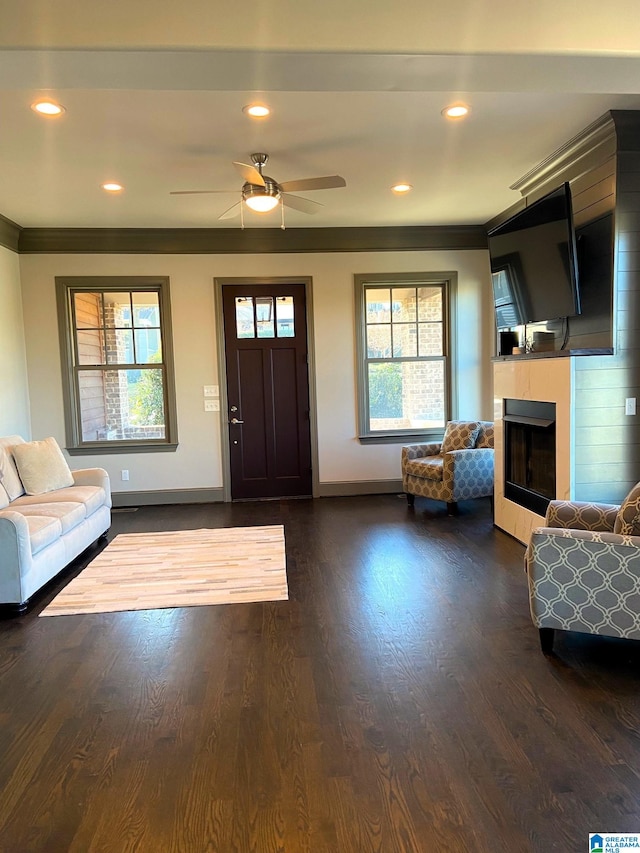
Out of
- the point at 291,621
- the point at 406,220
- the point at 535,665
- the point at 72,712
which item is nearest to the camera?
the point at 72,712

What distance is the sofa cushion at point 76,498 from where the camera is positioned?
4430 mm

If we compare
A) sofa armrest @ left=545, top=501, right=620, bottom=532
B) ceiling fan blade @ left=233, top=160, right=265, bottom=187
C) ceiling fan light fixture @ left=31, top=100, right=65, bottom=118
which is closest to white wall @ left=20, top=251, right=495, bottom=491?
ceiling fan blade @ left=233, top=160, right=265, bottom=187

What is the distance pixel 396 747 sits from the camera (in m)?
2.07

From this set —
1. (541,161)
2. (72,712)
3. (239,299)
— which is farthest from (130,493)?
(541,161)

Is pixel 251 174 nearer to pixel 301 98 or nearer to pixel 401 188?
pixel 301 98

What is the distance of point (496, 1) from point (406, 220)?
156 inches

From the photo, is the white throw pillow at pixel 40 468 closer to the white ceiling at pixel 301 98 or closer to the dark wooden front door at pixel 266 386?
the dark wooden front door at pixel 266 386

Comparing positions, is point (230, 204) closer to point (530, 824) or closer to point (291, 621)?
point (291, 621)

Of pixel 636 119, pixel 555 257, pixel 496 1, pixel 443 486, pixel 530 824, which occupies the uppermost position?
pixel 636 119

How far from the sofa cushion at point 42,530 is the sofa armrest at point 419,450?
342 cm

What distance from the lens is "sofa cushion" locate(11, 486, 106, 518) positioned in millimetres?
4430

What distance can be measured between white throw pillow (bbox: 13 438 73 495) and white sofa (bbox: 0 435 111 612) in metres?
0.05

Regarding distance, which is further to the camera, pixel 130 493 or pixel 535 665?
pixel 130 493

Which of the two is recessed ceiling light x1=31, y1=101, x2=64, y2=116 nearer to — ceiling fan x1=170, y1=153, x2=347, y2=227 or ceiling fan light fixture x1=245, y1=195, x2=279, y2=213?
ceiling fan x1=170, y1=153, x2=347, y2=227
